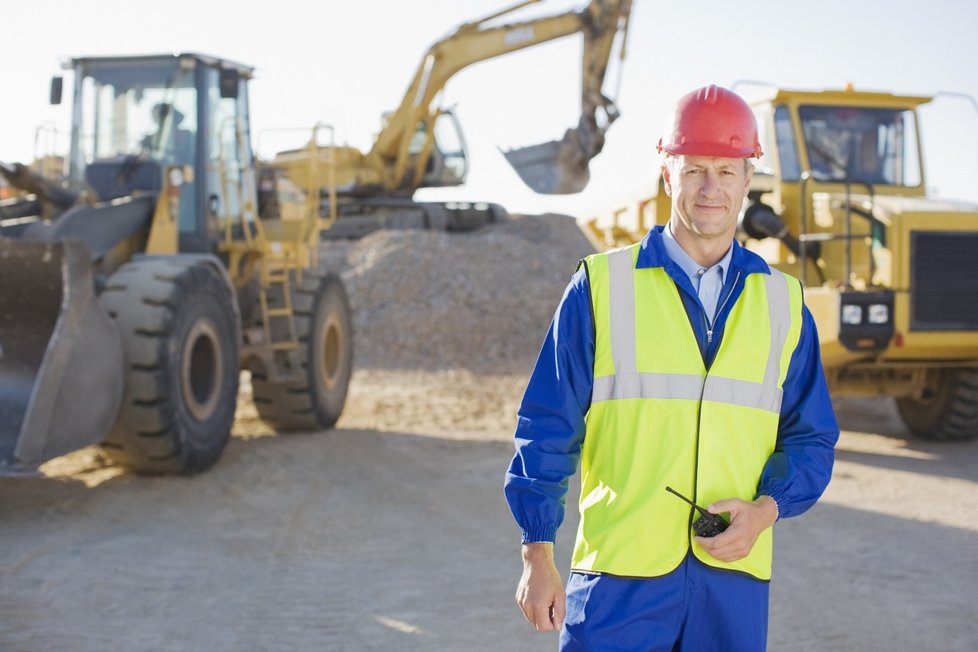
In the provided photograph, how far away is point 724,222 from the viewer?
2.58 meters

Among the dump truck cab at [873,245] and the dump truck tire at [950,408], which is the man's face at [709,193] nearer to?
the dump truck cab at [873,245]

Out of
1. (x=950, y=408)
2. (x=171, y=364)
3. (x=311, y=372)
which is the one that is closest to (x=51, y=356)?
(x=171, y=364)

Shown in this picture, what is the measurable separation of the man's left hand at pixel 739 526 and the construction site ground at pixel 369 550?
97.6 inches

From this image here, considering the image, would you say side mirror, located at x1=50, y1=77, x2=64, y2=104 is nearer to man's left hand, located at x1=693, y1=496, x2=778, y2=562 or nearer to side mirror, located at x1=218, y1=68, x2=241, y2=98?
side mirror, located at x1=218, y1=68, x2=241, y2=98

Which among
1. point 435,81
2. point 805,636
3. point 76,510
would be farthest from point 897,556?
point 435,81

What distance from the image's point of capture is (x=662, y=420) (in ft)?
8.13

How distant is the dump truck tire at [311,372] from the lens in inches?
391

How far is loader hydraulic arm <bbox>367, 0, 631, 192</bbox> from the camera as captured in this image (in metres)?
15.1

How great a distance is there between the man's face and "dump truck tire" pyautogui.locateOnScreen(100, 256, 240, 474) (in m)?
5.00

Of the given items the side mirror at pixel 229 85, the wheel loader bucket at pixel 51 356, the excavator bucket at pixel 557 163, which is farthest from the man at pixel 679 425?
the excavator bucket at pixel 557 163

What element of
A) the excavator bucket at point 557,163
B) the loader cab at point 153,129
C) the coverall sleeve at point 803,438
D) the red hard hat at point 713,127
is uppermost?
the excavator bucket at point 557,163

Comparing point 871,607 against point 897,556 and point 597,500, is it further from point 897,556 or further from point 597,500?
point 597,500

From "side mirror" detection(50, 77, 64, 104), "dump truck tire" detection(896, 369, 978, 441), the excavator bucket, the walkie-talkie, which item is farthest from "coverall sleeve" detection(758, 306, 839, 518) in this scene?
the excavator bucket

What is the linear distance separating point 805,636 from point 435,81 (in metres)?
16.3
